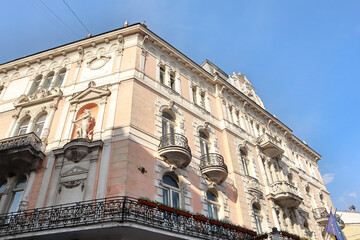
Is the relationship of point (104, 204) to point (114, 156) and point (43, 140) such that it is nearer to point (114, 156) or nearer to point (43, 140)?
point (114, 156)

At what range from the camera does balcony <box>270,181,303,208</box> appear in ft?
69.7

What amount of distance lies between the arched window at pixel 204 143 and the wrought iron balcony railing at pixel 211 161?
573 mm

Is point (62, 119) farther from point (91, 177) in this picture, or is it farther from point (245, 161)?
point (245, 161)

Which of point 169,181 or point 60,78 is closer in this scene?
point 169,181

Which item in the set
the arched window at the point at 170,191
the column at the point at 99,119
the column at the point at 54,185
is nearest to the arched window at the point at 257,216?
the arched window at the point at 170,191

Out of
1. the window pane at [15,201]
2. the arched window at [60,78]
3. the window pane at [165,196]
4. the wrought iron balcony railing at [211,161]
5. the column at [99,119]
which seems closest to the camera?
the window pane at [15,201]

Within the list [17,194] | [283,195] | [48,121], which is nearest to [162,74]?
[48,121]

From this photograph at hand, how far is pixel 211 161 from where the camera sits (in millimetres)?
18438

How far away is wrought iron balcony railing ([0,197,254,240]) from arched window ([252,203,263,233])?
6.21m

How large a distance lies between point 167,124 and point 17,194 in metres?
9.17

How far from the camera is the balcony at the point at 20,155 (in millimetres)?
14555

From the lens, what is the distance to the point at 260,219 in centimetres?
1936

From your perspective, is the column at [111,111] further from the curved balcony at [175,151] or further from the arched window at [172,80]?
the arched window at [172,80]

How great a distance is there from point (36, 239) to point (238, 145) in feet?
50.4
